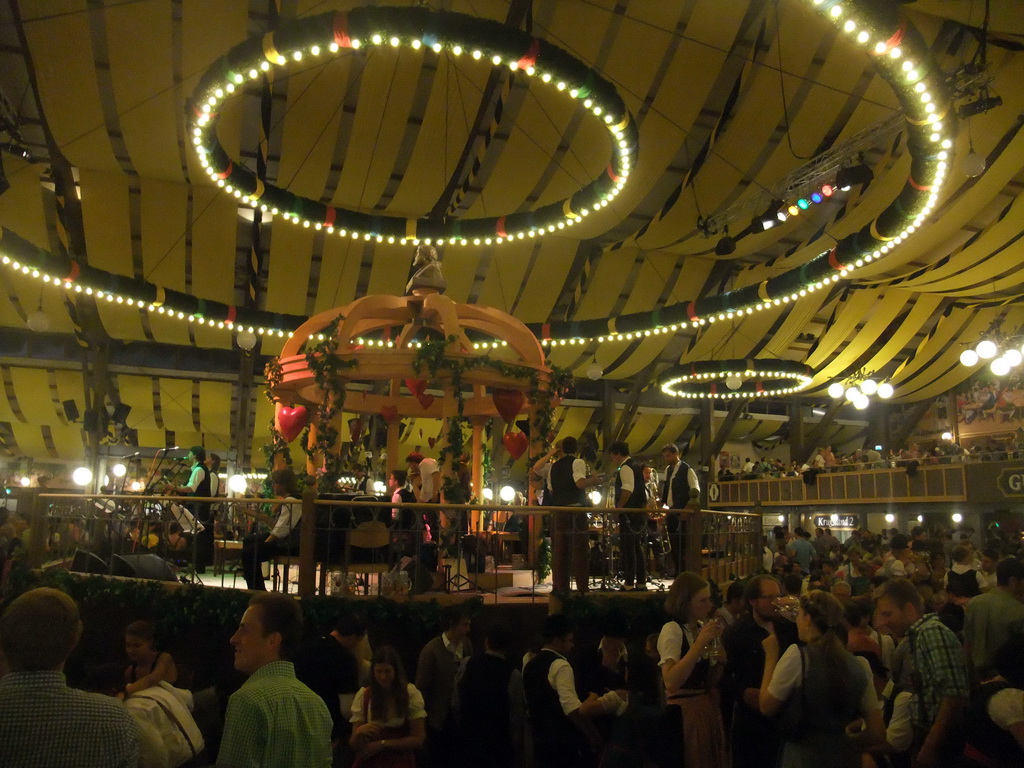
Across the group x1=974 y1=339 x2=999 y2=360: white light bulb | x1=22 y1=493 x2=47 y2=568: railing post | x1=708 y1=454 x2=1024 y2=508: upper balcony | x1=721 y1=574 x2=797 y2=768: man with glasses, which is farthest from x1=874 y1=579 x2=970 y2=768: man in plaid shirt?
x1=708 y1=454 x2=1024 y2=508: upper balcony

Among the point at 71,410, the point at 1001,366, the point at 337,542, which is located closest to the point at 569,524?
the point at 337,542

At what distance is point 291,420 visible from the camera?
9391 millimetres

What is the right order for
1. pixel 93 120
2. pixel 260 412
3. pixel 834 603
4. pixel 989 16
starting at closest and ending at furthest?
pixel 834 603, pixel 989 16, pixel 93 120, pixel 260 412

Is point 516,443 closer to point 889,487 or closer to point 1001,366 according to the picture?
point 1001,366

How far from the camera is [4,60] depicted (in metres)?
11.5

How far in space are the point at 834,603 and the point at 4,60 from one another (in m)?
12.8

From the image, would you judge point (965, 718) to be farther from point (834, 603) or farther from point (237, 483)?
point (237, 483)

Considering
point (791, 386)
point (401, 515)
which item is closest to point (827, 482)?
point (791, 386)

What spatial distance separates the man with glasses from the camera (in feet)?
13.6

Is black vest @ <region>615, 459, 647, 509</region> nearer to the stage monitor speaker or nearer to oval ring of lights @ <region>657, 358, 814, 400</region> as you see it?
the stage monitor speaker

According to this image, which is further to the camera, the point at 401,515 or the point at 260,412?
the point at 260,412

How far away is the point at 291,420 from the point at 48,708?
7470mm

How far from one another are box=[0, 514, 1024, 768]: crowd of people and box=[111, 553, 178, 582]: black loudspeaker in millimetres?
2541

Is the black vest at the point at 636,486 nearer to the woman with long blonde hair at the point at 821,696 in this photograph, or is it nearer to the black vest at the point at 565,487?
the black vest at the point at 565,487
